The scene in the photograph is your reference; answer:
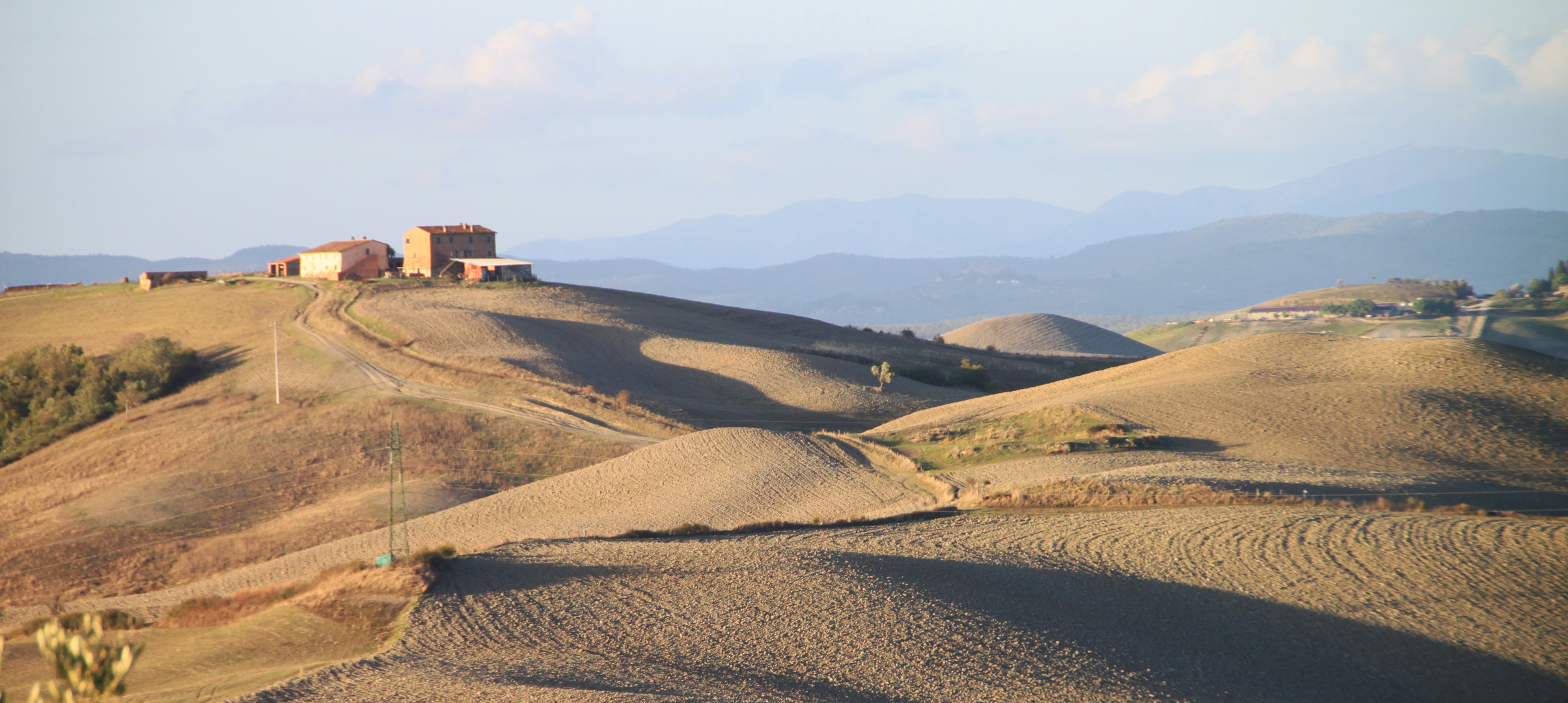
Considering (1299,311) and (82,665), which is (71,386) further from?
(1299,311)

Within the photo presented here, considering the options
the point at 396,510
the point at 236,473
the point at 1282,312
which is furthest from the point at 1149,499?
the point at 1282,312

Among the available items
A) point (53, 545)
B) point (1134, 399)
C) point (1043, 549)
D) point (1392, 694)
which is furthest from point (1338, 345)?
point (53, 545)

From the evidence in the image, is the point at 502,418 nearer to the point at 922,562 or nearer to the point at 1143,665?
the point at 922,562

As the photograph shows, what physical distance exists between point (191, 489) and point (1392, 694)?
41.1m

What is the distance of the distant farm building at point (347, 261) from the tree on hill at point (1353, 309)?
407 feet

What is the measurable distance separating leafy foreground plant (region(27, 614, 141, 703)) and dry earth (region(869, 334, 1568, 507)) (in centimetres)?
3299

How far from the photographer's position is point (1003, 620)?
1742 cm

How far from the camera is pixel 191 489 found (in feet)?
125

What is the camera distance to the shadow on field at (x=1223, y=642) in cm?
1606

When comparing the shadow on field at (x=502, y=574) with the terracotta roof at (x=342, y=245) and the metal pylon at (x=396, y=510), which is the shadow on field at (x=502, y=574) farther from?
the terracotta roof at (x=342, y=245)

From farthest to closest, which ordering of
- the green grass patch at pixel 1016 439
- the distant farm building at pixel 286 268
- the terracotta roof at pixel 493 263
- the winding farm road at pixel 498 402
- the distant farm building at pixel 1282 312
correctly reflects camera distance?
the distant farm building at pixel 1282 312, the distant farm building at pixel 286 268, the terracotta roof at pixel 493 263, the winding farm road at pixel 498 402, the green grass patch at pixel 1016 439

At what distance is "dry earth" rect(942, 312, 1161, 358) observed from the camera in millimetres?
128000

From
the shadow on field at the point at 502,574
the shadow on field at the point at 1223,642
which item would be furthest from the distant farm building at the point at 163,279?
the shadow on field at the point at 1223,642

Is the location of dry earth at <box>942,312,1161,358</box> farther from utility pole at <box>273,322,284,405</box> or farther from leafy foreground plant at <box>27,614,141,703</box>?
leafy foreground plant at <box>27,614,141,703</box>
